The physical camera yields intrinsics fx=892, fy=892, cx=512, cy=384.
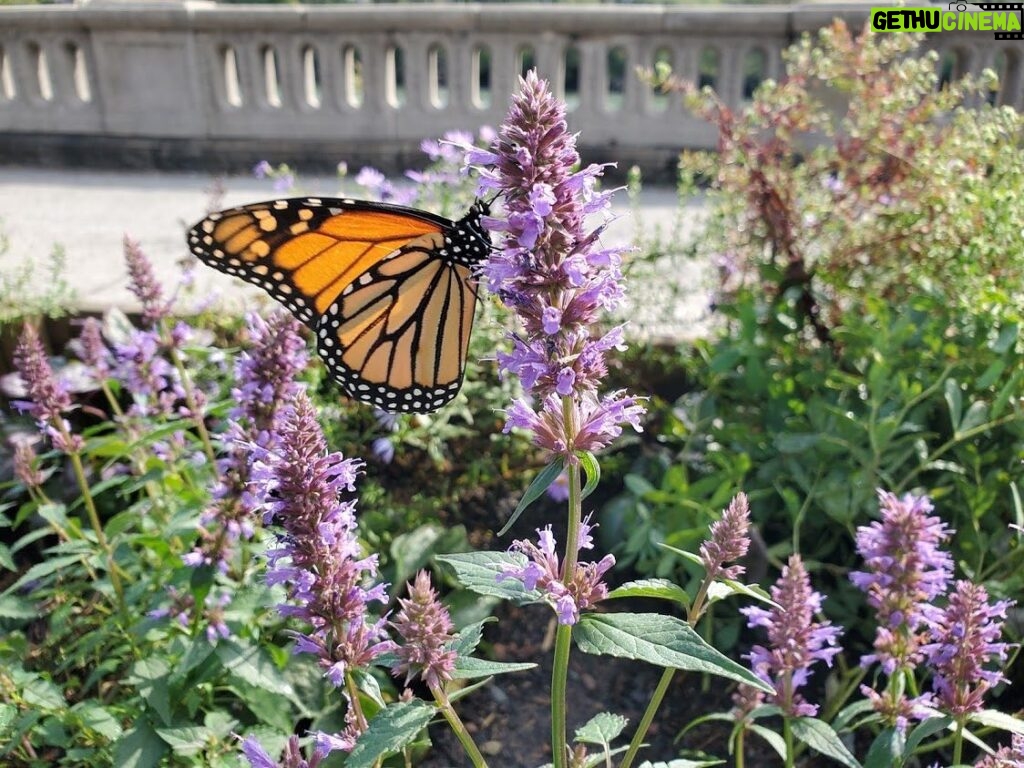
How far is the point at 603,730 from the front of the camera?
182 centimetres

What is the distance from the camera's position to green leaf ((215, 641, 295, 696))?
94.9 inches

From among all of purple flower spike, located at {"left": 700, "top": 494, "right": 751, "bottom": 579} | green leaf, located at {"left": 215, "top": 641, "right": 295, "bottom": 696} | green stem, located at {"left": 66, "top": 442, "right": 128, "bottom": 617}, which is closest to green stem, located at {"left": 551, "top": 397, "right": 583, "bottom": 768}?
purple flower spike, located at {"left": 700, "top": 494, "right": 751, "bottom": 579}

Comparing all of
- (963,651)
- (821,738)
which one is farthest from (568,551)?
(963,651)

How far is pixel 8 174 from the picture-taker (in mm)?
10156

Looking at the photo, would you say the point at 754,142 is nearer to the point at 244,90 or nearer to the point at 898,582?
the point at 898,582

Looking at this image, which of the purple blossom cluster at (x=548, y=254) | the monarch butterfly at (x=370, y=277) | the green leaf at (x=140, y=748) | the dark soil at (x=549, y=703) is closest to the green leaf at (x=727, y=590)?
the purple blossom cluster at (x=548, y=254)

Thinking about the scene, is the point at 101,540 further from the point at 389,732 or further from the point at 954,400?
the point at 954,400

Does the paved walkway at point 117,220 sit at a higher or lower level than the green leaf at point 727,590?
lower

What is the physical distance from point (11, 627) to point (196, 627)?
50.1 inches

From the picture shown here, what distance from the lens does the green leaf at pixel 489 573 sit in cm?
157

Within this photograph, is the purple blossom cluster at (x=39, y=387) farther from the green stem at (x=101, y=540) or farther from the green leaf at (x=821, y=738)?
the green leaf at (x=821, y=738)

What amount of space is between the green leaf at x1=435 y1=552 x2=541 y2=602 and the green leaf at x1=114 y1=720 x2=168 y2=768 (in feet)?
4.18

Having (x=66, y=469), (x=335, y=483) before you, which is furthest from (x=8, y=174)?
(x=335, y=483)

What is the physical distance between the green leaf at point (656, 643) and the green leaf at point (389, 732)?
0.32 metres
